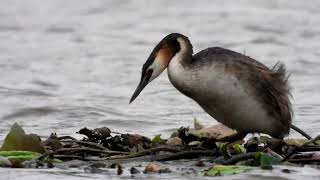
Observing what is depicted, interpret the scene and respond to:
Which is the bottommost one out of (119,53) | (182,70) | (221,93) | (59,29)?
(221,93)

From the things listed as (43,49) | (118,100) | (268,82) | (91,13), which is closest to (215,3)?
(91,13)

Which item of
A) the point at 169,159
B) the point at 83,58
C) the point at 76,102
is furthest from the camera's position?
the point at 83,58

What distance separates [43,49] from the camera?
66.4ft

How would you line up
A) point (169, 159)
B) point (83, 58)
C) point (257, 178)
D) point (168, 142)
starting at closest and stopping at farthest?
point (257, 178), point (169, 159), point (168, 142), point (83, 58)

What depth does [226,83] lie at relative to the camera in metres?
9.70

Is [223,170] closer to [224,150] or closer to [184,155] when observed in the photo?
[224,150]

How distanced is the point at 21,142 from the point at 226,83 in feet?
5.99

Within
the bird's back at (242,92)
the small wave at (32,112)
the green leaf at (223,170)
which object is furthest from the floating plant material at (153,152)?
the small wave at (32,112)

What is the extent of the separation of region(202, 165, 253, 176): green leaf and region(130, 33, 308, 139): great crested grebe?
899mm

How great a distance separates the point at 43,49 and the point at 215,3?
5.94 meters

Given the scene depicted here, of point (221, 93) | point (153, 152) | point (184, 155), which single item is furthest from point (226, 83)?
point (153, 152)

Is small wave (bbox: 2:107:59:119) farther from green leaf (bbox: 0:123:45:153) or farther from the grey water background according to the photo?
green leaf (bbox: 0:123:45:153)

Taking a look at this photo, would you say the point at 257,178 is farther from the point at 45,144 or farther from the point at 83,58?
the point at 83,58

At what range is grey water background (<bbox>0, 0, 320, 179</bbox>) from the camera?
46.3ft
